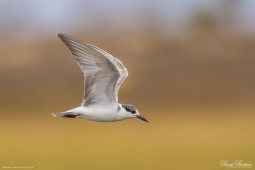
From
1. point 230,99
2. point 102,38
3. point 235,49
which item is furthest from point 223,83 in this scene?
point 102,38

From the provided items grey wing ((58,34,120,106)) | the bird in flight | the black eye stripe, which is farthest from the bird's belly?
the black eye stripe

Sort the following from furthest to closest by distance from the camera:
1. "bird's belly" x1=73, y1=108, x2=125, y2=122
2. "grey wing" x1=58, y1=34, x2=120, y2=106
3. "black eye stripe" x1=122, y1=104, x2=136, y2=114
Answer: "black eye stripe" x1=122, y1=104, x2=136, y2=114 → "bird's belly" x1=73, y1=108, x2=125, y2=122 → "grey wing" x1=58, y1=34, x2=120, y2=106

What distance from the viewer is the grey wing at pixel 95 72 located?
34.5ft

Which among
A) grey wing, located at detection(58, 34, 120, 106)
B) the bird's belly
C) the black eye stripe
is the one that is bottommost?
the bird's belly

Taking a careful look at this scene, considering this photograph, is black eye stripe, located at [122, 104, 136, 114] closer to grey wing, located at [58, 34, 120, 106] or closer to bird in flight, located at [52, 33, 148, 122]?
A: bird in flight, located at [52, 33, 148, 122]

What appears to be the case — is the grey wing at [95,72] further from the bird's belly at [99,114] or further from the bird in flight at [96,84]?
the bird's belly at [99,114]

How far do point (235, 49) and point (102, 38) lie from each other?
4335 millimetres

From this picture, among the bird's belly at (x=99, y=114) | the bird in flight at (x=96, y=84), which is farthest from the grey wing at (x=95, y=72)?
the bird's belly at (x=99, y=114)

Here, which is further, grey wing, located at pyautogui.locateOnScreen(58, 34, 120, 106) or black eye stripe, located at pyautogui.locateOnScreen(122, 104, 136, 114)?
black eye stripe, located at pyautogui.locateOnScreen(122, 104, 136, 114)

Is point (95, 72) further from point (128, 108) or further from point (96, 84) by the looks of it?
point (128, 108)

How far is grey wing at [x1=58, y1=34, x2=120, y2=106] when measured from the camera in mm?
10508

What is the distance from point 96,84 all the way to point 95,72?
209 mm

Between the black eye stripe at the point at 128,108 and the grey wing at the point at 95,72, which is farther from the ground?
the grey wing at the point at 95,72

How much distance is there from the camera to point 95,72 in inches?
421
